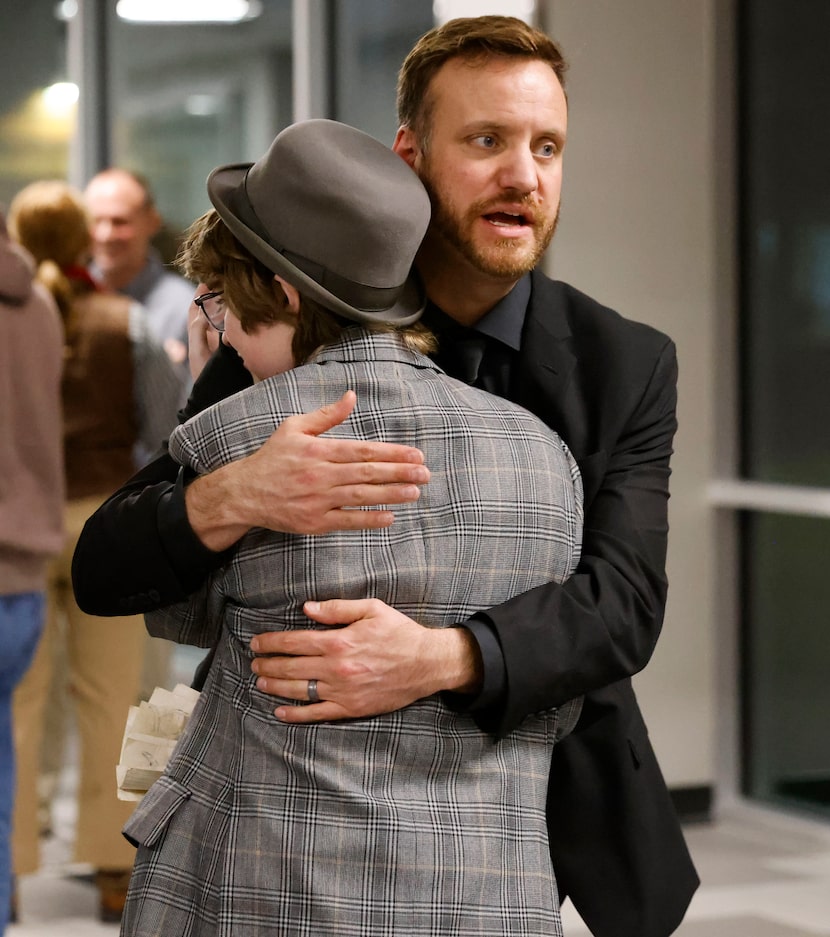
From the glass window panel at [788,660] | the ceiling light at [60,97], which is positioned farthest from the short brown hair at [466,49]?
the ceiling light at [60,97]

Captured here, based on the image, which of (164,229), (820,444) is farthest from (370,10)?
(820,444)

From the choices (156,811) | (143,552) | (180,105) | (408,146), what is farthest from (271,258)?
(180,105)

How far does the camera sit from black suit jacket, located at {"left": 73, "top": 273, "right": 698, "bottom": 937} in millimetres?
1530

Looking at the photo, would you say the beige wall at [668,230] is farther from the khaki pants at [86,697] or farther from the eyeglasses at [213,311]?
the eyeglasses at [213,311]

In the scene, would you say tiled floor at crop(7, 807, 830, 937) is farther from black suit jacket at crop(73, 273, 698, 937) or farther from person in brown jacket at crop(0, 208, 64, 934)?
black suit jacket at crop(73, 273, 698, 937)

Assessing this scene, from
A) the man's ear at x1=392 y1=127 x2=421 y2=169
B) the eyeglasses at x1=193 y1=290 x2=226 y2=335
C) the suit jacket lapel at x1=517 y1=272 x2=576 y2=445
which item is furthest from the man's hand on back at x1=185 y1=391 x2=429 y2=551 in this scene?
the man's ear at x1=392 y1=127 x2=421 y2=169

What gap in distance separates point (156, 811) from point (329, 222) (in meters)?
0.62

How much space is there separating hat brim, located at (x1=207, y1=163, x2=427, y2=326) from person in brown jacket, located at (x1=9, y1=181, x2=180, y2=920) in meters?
2.58

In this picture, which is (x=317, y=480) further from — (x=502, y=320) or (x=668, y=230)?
(x=668, y=230)

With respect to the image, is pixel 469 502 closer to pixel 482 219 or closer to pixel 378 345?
pixel 378 345

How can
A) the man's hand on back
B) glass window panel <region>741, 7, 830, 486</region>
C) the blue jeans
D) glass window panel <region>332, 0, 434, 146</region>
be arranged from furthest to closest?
glass window panel <region>332, 0, 434, 146</region> < glass window panel <region>741, 7, 830, 486</region> < the blue jeans < the man's hand on back

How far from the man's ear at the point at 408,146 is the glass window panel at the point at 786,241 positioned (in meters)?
3.14

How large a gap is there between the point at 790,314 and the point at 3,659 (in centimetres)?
282

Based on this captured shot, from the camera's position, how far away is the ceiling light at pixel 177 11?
6.69 metres
